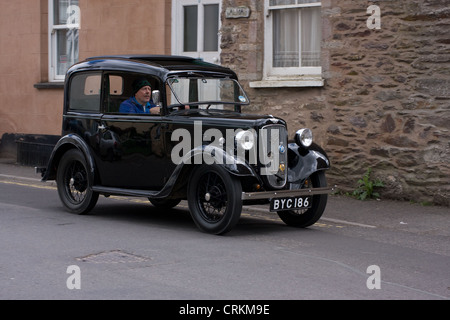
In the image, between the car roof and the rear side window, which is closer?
the car roof

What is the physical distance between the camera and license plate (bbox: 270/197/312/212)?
9.09 meters

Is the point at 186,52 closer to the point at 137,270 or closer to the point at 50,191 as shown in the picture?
the point at 50,191

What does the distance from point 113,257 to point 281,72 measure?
23.7 ft

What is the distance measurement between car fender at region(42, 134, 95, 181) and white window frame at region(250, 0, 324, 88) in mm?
4261

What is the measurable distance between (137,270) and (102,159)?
141 inches

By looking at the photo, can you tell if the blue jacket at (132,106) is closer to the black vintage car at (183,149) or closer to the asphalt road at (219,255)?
the black vintage car at (183,149)

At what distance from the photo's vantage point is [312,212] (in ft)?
32.0

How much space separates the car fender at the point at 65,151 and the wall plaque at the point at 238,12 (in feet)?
15.6

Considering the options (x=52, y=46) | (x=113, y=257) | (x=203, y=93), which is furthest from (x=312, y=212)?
(x=52, y=46)

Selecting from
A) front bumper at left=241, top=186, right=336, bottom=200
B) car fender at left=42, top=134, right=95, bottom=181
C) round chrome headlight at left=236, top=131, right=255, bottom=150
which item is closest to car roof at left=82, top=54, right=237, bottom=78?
car fender at left=42, top=134, right=95, bottom=181

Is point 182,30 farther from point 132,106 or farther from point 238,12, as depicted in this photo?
point 132,106

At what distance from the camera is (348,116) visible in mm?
12969

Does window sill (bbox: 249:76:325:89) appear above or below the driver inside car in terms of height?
above

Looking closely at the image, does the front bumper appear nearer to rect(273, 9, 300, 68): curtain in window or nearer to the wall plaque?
rect(273, 9, 300, 68): curtain in window
